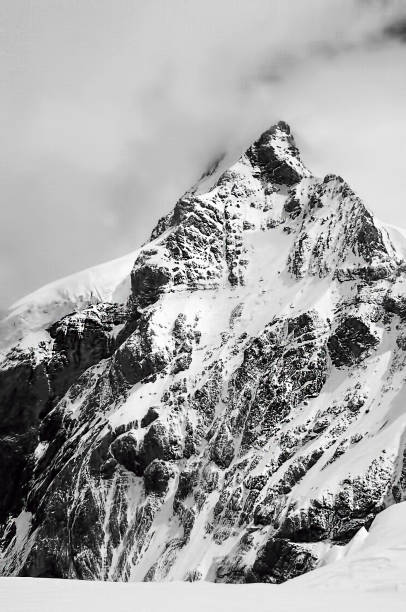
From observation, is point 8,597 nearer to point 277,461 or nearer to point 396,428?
point 396,428

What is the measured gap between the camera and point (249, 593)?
1049 inches

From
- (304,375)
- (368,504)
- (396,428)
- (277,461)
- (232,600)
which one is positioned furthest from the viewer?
(304,375)

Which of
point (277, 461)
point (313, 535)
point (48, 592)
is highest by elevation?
point (48, 592)

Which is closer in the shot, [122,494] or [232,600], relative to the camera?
[232,600]

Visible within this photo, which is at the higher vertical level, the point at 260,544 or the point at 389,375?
the point at 389,375

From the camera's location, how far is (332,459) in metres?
156

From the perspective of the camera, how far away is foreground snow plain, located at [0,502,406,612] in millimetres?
23312

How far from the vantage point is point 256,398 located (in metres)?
194

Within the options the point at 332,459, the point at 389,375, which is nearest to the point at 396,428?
the point at 332,459

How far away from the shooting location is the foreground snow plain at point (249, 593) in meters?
23.3

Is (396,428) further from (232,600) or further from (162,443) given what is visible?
(232,600)

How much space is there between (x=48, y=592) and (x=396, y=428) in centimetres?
13451

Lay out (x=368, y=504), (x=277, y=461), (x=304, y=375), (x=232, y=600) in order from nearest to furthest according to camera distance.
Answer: (x=232, y=600)
(x=368, y=504)
(x=277, y=461)
(x=304, y=375)

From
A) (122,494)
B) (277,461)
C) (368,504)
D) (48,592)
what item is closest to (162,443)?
(122,494)
